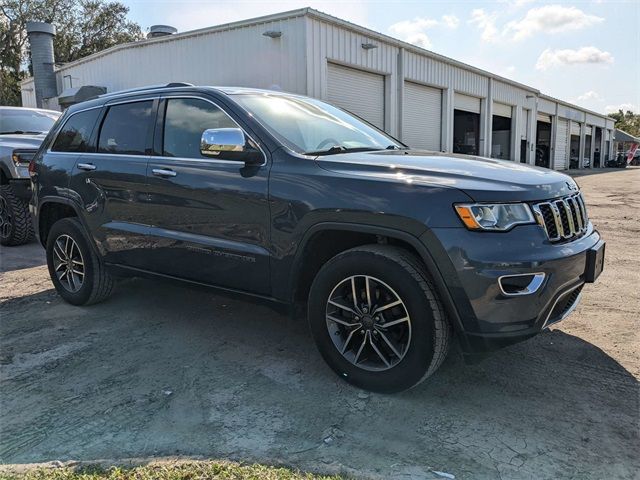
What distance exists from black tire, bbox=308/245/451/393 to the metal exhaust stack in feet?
71.0

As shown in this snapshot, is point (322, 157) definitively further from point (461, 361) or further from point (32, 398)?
point (32, 398)

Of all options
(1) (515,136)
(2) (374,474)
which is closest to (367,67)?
(2) (374,474)

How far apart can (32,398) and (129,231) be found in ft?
4.72

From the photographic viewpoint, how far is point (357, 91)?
1416 centimetres

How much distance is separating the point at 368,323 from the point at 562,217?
1255mm

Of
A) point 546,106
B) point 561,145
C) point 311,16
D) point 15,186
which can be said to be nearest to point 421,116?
point 311,16

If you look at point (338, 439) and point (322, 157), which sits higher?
point (322, 157)

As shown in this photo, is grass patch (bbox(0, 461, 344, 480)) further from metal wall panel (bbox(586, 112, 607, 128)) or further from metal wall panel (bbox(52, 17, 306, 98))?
metal wall panel (bbox(586, 112, 607, 128))

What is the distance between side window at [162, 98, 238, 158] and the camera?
371cm

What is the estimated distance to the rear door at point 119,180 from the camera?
4.04m

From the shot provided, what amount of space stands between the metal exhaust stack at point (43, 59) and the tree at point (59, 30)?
16.6 m

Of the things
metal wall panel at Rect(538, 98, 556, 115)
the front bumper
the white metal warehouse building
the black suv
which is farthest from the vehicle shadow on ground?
metal wall panel at Rect(538, 98, 556, 115)

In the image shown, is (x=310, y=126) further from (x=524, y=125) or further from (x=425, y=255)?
(x=524, y=125)

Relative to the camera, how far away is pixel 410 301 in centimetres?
278
